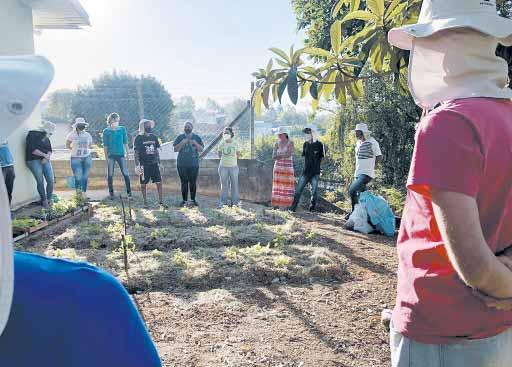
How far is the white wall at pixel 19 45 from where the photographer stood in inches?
293

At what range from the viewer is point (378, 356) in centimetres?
299

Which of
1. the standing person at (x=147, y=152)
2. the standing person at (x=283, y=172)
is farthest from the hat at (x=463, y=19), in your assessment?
the standing person at (x=283, y=172)

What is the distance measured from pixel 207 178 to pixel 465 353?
9.84m

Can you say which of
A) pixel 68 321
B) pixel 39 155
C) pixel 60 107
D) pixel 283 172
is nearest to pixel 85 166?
pixel 39 155

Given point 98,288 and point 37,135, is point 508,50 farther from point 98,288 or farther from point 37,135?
point 37,135

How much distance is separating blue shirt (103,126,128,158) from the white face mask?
8011 millimetres

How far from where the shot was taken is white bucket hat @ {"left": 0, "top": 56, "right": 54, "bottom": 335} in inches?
20.7

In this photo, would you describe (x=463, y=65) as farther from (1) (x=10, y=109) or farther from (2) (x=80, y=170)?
(2) (x=80, y=170)

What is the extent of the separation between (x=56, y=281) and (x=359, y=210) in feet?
21.1

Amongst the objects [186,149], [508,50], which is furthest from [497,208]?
[186,149]

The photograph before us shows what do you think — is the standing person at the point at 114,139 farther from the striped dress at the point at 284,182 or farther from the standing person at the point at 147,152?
the striped dress at the point at 284,182

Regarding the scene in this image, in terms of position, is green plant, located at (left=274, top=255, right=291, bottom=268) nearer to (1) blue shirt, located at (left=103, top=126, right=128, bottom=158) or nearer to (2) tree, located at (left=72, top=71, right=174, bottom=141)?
(1) blue shirt, located at (left=103, top=126, right=128, bottom=158)

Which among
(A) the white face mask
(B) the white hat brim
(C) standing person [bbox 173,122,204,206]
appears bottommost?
(C) standing person [bbox 173,122,204,206]

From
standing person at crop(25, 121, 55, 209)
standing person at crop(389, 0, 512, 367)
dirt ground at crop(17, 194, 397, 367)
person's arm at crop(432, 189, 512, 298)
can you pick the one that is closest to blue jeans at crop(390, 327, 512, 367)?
standing person at crop(389, 0, 512, 367)
